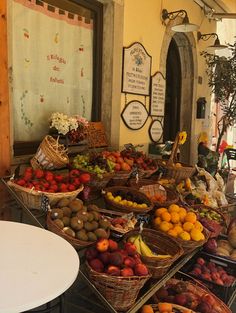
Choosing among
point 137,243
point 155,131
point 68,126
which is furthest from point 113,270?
point 155,131

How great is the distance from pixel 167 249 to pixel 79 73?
1.89 m

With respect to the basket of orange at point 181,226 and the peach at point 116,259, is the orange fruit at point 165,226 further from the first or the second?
the peach at point 116,259

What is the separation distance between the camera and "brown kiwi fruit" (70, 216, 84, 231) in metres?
1.92

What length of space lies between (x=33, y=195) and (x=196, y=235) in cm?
109

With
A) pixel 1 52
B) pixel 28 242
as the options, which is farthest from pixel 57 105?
pixel 28 242

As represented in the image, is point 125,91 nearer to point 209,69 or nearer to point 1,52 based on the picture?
point 1,52

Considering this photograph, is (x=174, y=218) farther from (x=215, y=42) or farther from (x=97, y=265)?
(x=215, y=42)

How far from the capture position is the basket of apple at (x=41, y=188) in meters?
2.04

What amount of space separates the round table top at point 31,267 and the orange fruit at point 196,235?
1.11 metres

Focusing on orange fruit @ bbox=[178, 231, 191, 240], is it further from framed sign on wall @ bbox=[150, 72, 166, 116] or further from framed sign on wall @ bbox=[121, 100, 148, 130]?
framed sign on wall @ bbox=[150, 72, 166, 116]

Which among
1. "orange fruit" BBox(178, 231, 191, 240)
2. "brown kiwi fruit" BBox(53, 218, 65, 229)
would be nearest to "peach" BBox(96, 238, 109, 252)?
"brown kiwi fruit" BBox(53, 218, 65, 229)

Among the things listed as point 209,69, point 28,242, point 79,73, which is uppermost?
point 209,69

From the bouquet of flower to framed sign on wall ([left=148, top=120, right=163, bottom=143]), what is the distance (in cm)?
166

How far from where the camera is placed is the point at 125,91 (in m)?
3.65
